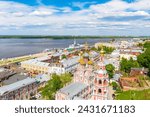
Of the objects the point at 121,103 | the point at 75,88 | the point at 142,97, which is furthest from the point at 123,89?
the point at 121,103

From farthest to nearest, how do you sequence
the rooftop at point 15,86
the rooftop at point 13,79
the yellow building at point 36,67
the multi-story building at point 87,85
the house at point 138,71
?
the yellow building at point 36,67, the house at point 138,71, the rooftop at point 13,79, the rooftop at point 15,86, the multi-story building at point 87,85

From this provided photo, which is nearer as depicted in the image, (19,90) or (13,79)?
(19,90)

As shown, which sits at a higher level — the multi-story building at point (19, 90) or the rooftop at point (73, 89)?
the rooftop at point (73, 89)

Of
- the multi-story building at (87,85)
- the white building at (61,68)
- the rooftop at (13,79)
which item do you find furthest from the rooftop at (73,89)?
the white building at (61,68)

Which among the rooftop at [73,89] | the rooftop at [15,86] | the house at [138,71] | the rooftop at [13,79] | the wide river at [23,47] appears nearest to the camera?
the rooftop at [73,89]

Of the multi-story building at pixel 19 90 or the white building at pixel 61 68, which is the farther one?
the white building at pixel 61 68

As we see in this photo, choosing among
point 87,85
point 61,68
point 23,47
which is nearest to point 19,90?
point 87,85

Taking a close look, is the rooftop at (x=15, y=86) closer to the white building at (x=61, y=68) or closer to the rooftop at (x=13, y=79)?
the rooftop at (x=13, y=79)

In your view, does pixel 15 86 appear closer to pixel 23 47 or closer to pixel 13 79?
pixel 13 79

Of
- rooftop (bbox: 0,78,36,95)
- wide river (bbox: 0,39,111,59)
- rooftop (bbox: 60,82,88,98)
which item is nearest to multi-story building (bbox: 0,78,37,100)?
rooftop (bbox: 0,78,36,95)
